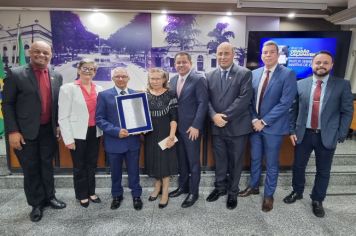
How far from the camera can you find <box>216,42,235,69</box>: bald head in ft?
7.64

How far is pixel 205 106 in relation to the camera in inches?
93.8

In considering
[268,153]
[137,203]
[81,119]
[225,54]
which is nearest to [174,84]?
[225,54]

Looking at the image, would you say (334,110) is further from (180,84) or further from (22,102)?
(22,102)

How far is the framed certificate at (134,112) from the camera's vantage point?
2.26 meters

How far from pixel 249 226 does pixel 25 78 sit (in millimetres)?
2366

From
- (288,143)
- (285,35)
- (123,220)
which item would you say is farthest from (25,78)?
(285,35)

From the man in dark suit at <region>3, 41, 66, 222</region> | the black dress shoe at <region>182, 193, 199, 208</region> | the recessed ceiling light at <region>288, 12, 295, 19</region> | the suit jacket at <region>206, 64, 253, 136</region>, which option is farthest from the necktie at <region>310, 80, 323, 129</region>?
the recessed ceiling light at <region>288, 12, 295, 19</region>

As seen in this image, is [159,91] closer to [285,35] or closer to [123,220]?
[123,220]

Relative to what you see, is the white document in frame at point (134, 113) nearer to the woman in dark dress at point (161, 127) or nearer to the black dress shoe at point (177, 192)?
the woman in dark dress at point (161, 127)

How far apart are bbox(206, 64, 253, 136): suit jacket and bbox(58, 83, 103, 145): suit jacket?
121 cm

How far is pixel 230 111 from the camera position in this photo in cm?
233

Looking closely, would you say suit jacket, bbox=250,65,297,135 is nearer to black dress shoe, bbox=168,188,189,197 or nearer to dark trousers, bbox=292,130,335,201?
dark trousers, bbox=292,130,335,201

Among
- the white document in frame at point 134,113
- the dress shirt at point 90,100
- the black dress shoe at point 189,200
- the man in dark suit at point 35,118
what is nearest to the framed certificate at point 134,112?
the white document in frame at point 134,113

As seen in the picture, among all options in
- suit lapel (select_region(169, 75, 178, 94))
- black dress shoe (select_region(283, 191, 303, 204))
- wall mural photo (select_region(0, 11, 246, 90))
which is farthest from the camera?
wall mural photo (select_region(0, 11, 246, 90))
